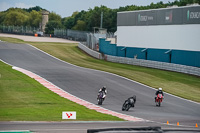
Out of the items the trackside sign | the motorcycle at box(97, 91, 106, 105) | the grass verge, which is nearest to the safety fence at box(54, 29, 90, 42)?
the grass verge

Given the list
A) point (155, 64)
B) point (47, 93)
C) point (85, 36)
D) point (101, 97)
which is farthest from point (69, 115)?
point (85, 36)

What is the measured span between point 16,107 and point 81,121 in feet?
18.2

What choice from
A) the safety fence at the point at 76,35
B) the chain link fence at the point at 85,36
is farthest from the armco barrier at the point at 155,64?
the safety fence at the point at 76,35

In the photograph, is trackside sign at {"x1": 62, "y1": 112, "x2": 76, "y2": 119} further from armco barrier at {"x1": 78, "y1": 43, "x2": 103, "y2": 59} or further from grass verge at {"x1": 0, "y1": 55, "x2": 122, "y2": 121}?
armco barrier at {"x1": 78, "y1": 43, "x2": 103, "y2": 59}

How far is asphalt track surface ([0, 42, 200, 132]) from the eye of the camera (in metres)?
27.6

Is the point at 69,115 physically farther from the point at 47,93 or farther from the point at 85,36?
the point at 85,36

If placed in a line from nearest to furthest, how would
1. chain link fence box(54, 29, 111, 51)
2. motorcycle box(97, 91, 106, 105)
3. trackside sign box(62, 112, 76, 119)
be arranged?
trackside sign box(62, 112, 76, 119), motorcycle box(97, 91, 106, 105), chain link fence box(54, 29, 111, 51)

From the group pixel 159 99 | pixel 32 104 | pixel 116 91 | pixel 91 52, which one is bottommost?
pixel 116 91

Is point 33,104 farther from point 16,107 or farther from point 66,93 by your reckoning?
point 66,93

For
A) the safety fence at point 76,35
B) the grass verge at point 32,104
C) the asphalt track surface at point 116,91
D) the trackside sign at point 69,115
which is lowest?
the asphalt track surface at point 116,91

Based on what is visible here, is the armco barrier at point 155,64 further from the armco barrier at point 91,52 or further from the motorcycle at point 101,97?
the motorcycle at point 101,97

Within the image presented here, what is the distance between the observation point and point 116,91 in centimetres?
3766

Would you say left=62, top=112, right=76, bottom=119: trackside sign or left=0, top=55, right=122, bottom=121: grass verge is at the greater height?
left=62, top=112, right=76, bottom=119: trackside sign

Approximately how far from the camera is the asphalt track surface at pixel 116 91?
2762cm
